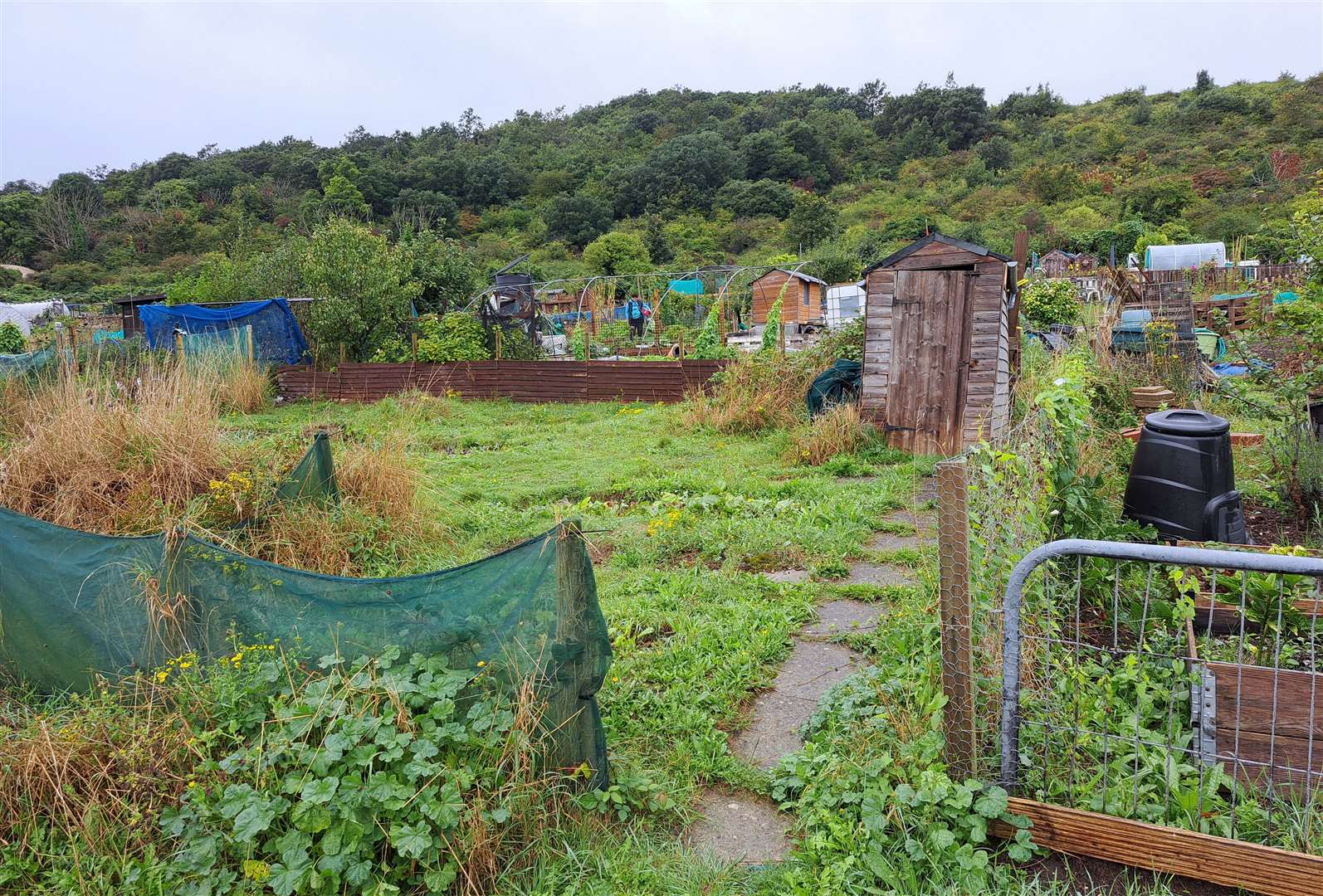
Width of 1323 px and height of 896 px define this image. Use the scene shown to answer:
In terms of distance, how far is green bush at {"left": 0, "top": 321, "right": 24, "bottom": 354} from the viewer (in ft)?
65.7

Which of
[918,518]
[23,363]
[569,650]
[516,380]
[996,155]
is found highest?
[996,155]

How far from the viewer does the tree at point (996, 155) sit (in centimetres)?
6222

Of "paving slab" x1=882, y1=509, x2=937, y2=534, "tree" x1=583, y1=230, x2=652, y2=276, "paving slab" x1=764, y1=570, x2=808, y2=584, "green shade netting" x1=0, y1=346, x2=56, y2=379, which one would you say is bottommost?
"paving slab" x1=764, y1=570, x2=808, y2=584

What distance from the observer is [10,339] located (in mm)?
20547

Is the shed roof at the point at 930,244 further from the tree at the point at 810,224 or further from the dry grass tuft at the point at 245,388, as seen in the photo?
the tree at the point at 810,224

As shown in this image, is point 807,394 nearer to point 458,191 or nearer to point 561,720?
point 561,720

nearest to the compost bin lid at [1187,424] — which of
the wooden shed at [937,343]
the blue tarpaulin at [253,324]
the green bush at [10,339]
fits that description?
the wooden shed at [937,343]

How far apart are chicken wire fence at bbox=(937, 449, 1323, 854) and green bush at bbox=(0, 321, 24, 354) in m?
23.8

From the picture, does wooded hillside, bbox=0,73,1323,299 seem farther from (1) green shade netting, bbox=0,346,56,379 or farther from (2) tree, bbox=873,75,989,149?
(1) green shade netting, bbox=0,346,56,379

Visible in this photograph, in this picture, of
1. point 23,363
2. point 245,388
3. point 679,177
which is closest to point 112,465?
point 23,363

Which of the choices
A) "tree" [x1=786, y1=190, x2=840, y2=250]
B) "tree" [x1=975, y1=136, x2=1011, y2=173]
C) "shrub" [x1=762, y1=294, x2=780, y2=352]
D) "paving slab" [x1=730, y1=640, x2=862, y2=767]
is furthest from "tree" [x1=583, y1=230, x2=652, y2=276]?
"paving slab" [x1=730, y1=640, x2=862, y2=767]

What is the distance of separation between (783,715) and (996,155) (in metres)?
68.8

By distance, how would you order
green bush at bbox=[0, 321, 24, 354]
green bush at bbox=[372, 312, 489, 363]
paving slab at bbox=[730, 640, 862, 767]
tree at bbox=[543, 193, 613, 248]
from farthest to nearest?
tree at bbox=[543, 193, 613, 248] → green bush at bbox=[0, 321, 24, 354] → green bush at bbox=[372, 312, 489, 363] → paving slab at bbox=[730, 640, 862, 767]

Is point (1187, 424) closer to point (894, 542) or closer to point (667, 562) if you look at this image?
point (894, 542)
